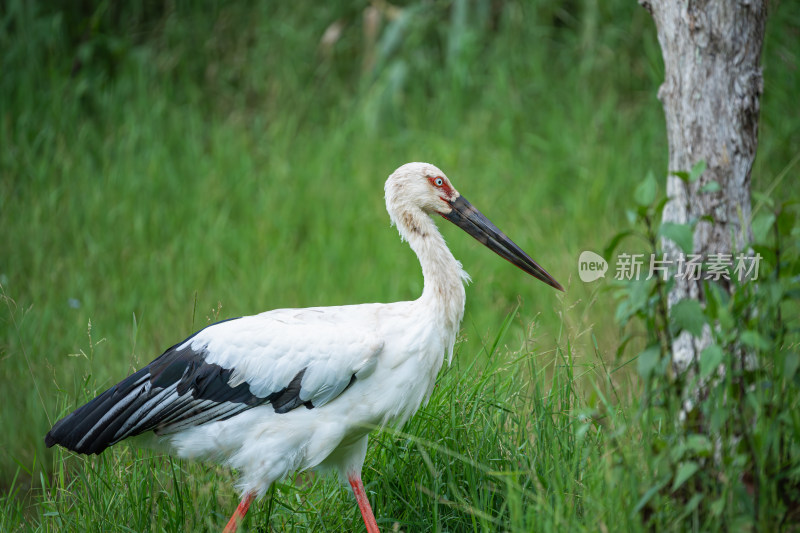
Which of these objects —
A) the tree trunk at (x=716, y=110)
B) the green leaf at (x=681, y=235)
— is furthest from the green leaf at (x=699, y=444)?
the tree trunk at (x=716, y=110)

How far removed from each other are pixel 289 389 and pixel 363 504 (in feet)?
1.73

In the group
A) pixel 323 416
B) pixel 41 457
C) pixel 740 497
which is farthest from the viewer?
pixel 41 457

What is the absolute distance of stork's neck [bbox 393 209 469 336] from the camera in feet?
11.0

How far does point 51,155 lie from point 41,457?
3.53 m

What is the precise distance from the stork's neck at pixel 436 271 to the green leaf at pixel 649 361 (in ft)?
3.68

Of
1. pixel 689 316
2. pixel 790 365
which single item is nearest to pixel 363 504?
pixel 689 316

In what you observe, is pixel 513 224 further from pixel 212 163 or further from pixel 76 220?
pixel 76 220

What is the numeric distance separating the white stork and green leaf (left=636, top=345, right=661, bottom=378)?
3.56 ft

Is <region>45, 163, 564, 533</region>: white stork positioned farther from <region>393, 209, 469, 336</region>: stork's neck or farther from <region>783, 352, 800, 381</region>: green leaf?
<region>783, 352, 800, 381</region>: green leaf

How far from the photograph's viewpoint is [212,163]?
23.9 ft

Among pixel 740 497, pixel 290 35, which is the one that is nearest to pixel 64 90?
pixel 290 35

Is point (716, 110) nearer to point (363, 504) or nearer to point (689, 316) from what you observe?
point (689, 316)

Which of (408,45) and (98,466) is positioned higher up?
(408,45)

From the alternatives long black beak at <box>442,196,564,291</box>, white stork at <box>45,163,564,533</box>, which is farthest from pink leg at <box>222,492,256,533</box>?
long black beak at <box>442,196,564,291</box>
